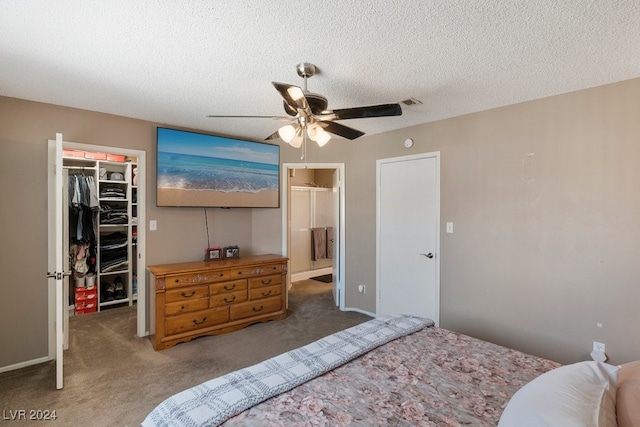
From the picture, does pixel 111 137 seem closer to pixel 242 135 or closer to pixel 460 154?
pixel 242 135

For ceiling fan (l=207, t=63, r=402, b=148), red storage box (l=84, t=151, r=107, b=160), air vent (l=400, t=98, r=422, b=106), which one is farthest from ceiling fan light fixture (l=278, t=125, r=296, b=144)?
red storage box (l=84, t=151, r=107, b=160)

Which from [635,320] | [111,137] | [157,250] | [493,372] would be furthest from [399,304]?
[111,137]

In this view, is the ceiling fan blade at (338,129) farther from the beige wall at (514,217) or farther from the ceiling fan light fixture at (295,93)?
the beige wall at (514,217)

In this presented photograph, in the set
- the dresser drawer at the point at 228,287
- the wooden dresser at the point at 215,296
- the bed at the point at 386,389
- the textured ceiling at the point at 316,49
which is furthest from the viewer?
the dresser drawer at the point at 228,287

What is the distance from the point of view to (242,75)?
7.72 feet

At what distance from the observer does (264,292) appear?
12.7ft

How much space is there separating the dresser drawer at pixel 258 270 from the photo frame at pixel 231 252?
41 centimetres

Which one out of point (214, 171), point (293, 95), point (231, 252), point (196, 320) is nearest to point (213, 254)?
point (231, 252)

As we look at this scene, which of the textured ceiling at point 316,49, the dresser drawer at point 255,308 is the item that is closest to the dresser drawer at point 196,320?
the dresser drawer at point 255,308

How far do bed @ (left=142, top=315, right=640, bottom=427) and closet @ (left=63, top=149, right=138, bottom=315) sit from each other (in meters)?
3.70

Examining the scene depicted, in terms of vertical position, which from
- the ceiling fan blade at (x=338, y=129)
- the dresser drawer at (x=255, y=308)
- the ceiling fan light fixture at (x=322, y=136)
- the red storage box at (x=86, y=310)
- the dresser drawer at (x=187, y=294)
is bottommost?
the red storage box at (x=86, y=310)

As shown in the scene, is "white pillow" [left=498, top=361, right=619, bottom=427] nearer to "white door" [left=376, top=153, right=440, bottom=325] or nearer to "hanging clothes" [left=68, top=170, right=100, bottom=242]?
"white door" [left=376, top=153, right=440, bottom=325]

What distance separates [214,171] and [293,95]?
7.52ft

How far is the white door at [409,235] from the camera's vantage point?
139 inches
